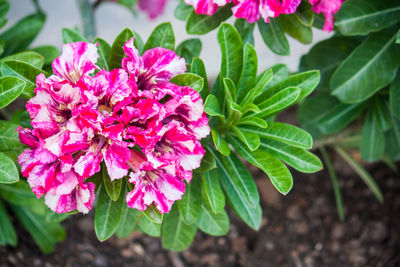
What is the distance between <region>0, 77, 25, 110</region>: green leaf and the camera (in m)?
0.97

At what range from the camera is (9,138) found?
43.0 inches

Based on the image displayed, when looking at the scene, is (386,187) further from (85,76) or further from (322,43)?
(85,76)

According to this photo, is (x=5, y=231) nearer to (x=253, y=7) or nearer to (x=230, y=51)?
(x=230, y=51)

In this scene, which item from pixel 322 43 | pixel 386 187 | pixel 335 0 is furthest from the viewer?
pixel 386 187

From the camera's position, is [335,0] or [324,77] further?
[324,77]

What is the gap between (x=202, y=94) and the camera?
1.18 metres

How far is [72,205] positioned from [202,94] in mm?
440

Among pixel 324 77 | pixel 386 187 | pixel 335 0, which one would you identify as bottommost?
pixel 386 187

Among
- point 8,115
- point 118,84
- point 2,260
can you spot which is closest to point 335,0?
point 118,84

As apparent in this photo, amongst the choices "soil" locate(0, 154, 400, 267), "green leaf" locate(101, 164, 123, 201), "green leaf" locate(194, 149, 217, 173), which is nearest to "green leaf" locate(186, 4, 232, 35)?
"green leaf" locate(194, 149, 217, 173)

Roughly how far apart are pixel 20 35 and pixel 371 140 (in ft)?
4.59

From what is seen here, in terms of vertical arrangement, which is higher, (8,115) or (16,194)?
(8,115)

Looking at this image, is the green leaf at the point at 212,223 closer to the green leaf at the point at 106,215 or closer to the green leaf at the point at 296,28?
the green leaf at the point at 106,215

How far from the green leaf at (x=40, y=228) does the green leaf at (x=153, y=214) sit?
1032 millimetres
